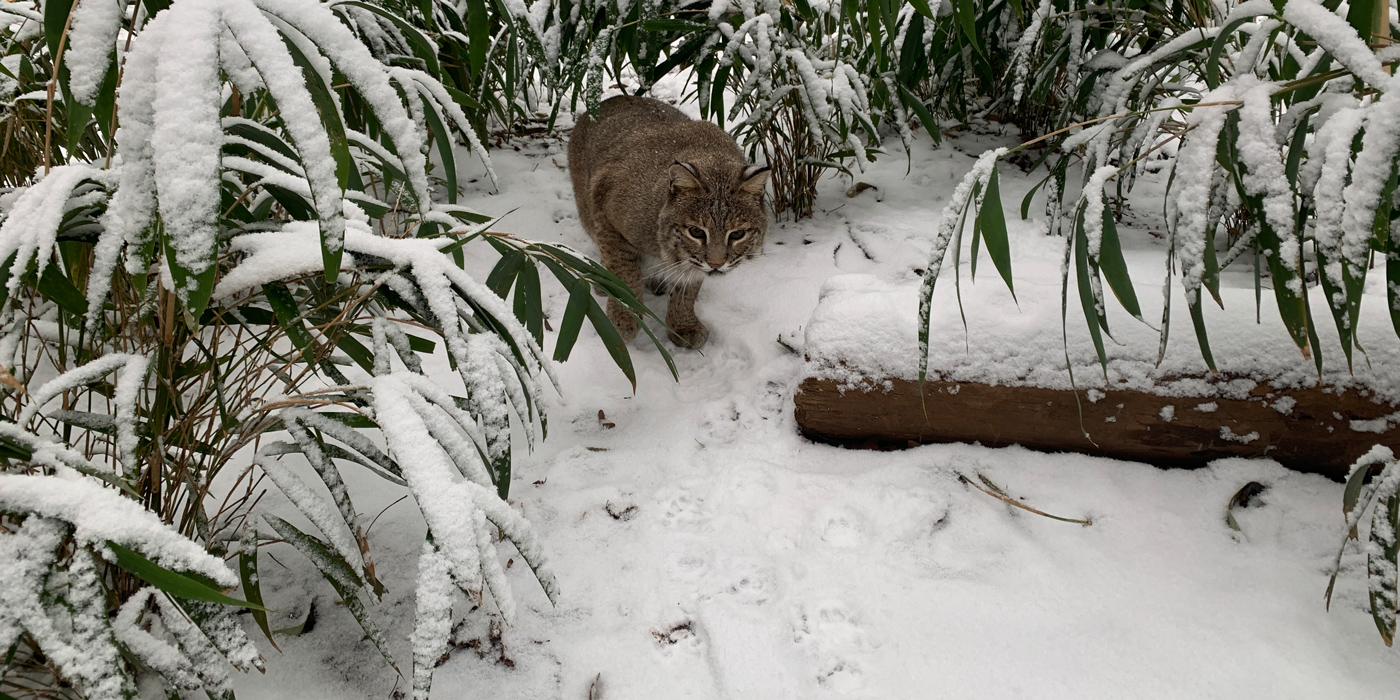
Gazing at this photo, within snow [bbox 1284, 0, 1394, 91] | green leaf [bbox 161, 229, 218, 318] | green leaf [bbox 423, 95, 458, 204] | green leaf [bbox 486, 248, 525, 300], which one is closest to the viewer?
green leaf [bbox 161, 229, 218, 318]

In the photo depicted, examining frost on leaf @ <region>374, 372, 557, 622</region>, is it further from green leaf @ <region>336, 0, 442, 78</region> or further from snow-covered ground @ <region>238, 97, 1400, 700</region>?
green leaf @ <region>336, 0, 442, 78</region>

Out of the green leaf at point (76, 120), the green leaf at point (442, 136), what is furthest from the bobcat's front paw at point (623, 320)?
the green leaf at point (76, 120)

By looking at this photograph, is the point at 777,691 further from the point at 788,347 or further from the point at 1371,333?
the point at 1371,333

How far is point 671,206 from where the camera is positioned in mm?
2748

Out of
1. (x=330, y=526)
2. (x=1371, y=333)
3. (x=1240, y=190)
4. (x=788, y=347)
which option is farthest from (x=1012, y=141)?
(x=330, y=526)

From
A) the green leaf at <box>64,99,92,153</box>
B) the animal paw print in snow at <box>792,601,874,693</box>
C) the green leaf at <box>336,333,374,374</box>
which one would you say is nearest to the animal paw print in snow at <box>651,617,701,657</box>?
the animal paw print in snow at <box>792,601,874,693</box>

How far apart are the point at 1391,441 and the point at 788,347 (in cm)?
145

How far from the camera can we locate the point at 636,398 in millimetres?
2391

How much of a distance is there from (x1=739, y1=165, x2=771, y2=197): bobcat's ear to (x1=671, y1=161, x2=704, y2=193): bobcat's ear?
0.15 metres

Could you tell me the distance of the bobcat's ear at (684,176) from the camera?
2609 mm

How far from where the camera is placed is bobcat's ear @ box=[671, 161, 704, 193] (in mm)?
2609

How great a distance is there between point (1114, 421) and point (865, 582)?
27.7 inches

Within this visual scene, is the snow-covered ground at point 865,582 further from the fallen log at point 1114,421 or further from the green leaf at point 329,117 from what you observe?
the green leaf at point 329,117

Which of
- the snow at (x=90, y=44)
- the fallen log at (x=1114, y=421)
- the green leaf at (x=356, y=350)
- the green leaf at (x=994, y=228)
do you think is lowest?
the fallen log at (x=1114, y=421)
